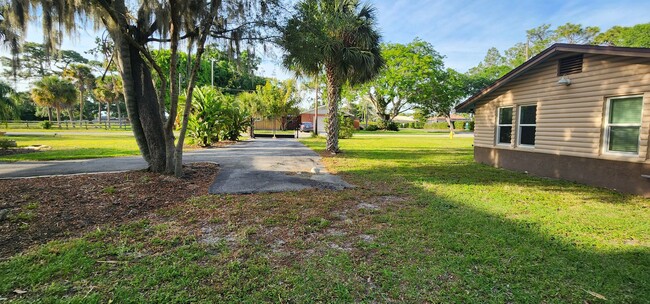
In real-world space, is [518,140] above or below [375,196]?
above

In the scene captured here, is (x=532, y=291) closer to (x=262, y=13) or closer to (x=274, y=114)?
(x=262, y=13)

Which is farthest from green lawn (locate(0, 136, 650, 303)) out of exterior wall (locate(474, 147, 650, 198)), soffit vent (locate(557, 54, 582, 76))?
soffit vent (locate(557, 54, 582, 76))

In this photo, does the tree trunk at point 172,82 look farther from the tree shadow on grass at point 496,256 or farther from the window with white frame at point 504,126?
the window with white frame at point 504,126

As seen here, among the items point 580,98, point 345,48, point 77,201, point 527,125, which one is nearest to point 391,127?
point 345,48

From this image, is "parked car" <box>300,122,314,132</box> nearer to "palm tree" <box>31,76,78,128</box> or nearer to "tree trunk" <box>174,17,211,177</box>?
"palm tree" <box>31,76,78,128</box>

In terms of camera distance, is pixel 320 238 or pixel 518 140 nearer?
pixel 320 238

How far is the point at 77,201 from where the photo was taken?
485 cm

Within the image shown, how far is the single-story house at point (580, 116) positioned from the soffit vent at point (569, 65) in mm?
23

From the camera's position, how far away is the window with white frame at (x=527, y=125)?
8.78m

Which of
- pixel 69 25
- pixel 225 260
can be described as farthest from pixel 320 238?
pixel 69 25

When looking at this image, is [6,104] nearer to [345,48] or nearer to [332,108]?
[332,108]

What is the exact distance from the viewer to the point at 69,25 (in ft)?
20.3

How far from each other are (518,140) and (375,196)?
6.22m

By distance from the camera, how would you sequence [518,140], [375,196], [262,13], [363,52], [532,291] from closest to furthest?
1. [532,291]
2. [375,196]
3. [262,13]
4. [518,140]
5. [363,52]
